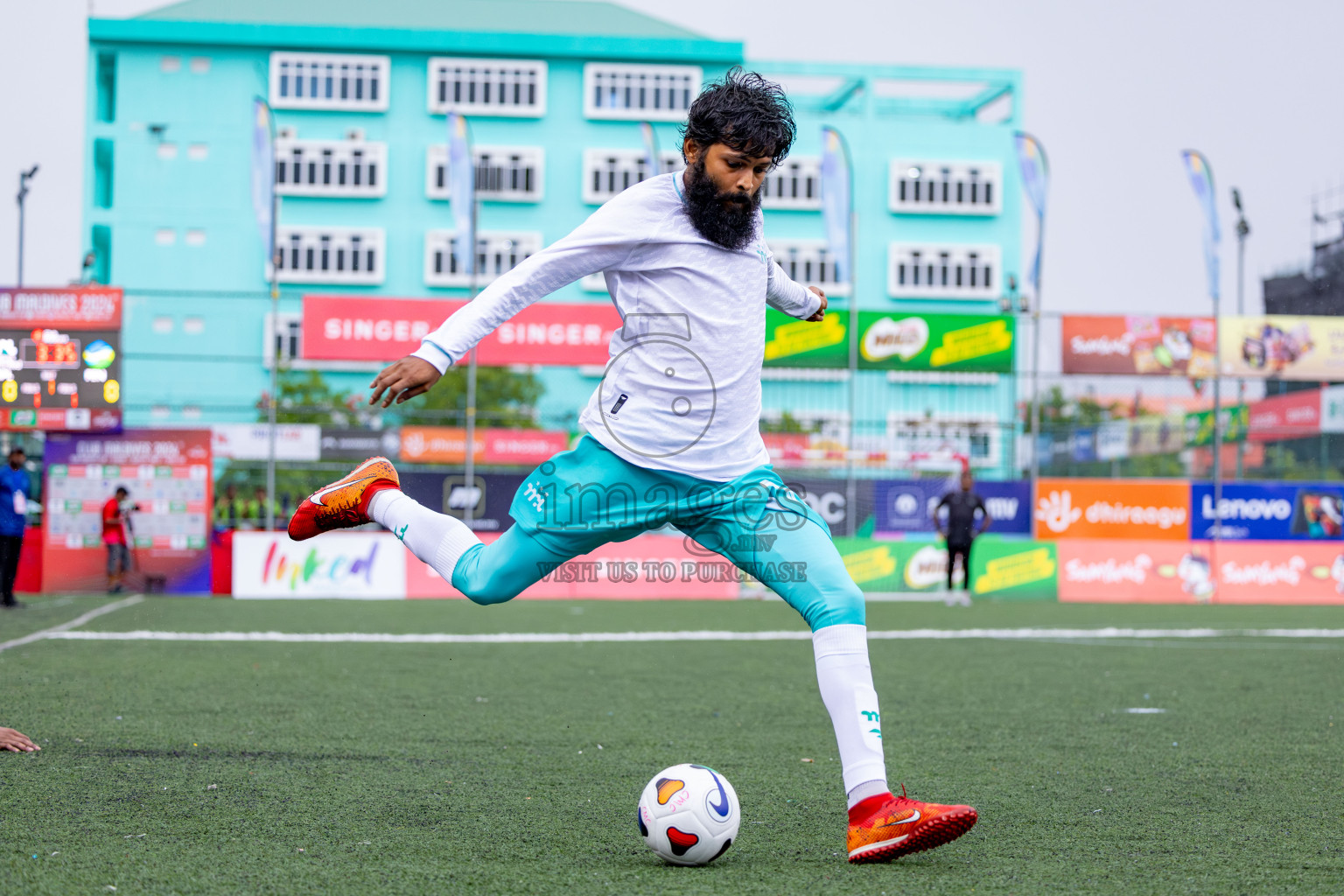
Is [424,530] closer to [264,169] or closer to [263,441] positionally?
[263,441]

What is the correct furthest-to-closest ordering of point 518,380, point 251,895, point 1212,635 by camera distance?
point 518,380
point 1212,635
point 251,895

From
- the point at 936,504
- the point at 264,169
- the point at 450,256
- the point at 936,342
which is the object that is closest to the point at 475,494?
Answer: the point at 264,169

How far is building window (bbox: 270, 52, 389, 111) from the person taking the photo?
43688mm

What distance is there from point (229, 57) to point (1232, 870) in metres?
45.5

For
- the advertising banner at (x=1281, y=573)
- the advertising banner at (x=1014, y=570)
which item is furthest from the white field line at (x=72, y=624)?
the advertising banner at (x=1281, y=573)

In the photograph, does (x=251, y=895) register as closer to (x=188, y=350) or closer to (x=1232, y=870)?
(x=1232, y=870)

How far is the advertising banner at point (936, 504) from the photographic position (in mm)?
20531

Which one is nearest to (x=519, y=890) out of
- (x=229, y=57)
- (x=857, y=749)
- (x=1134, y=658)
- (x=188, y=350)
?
(x=857, y=749)

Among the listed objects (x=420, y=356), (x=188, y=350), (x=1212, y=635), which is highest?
(x=188, y=350)

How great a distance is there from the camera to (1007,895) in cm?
331

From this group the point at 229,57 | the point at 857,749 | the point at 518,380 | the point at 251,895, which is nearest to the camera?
the point at 251,895

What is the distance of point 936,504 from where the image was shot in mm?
20562

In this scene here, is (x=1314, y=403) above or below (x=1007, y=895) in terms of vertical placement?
above

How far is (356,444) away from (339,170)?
23.9 m
